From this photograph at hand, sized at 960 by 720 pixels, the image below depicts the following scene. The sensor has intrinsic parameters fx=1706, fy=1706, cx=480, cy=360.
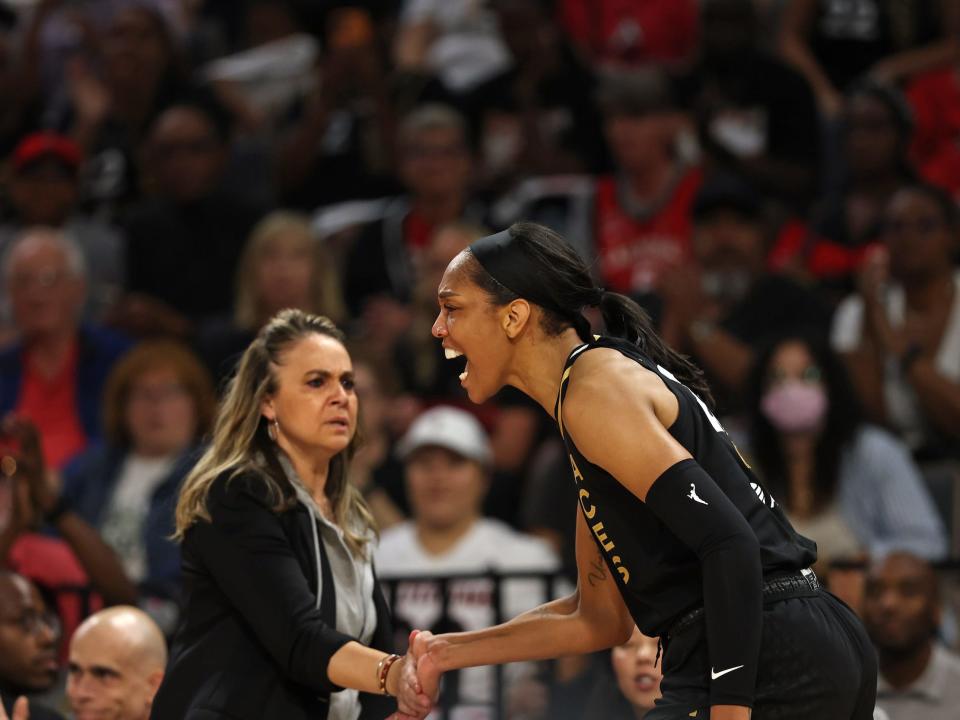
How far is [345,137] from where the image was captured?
28.5 feet

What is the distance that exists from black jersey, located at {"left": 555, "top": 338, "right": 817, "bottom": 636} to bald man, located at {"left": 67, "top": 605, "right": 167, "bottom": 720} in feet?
5.85

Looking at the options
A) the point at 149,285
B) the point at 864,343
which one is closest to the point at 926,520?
→ the point at 864,343

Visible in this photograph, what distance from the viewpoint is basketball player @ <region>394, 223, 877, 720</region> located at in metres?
3.02

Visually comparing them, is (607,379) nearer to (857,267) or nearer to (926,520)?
(926,520)

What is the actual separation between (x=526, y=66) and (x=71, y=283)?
8.70 ft

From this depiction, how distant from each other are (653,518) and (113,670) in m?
1.95

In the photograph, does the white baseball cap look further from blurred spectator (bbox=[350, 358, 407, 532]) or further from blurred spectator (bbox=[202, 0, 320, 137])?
blurred spectator (bbox=[202, 0, 320, 137])

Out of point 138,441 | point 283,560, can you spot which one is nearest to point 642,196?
point 138,441

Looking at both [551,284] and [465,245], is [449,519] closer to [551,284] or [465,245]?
[465,245]

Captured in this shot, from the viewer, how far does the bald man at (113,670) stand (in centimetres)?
A: 455

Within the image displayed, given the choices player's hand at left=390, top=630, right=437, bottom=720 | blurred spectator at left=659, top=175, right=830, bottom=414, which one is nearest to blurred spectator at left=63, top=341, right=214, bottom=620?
blurred spectator at left=659, top=175, right=830, bottom=414

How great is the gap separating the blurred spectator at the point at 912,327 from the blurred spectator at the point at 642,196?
0.91m

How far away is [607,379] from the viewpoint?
10.3ft

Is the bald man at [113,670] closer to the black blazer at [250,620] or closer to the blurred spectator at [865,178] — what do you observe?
the black blazer at [250,620]
